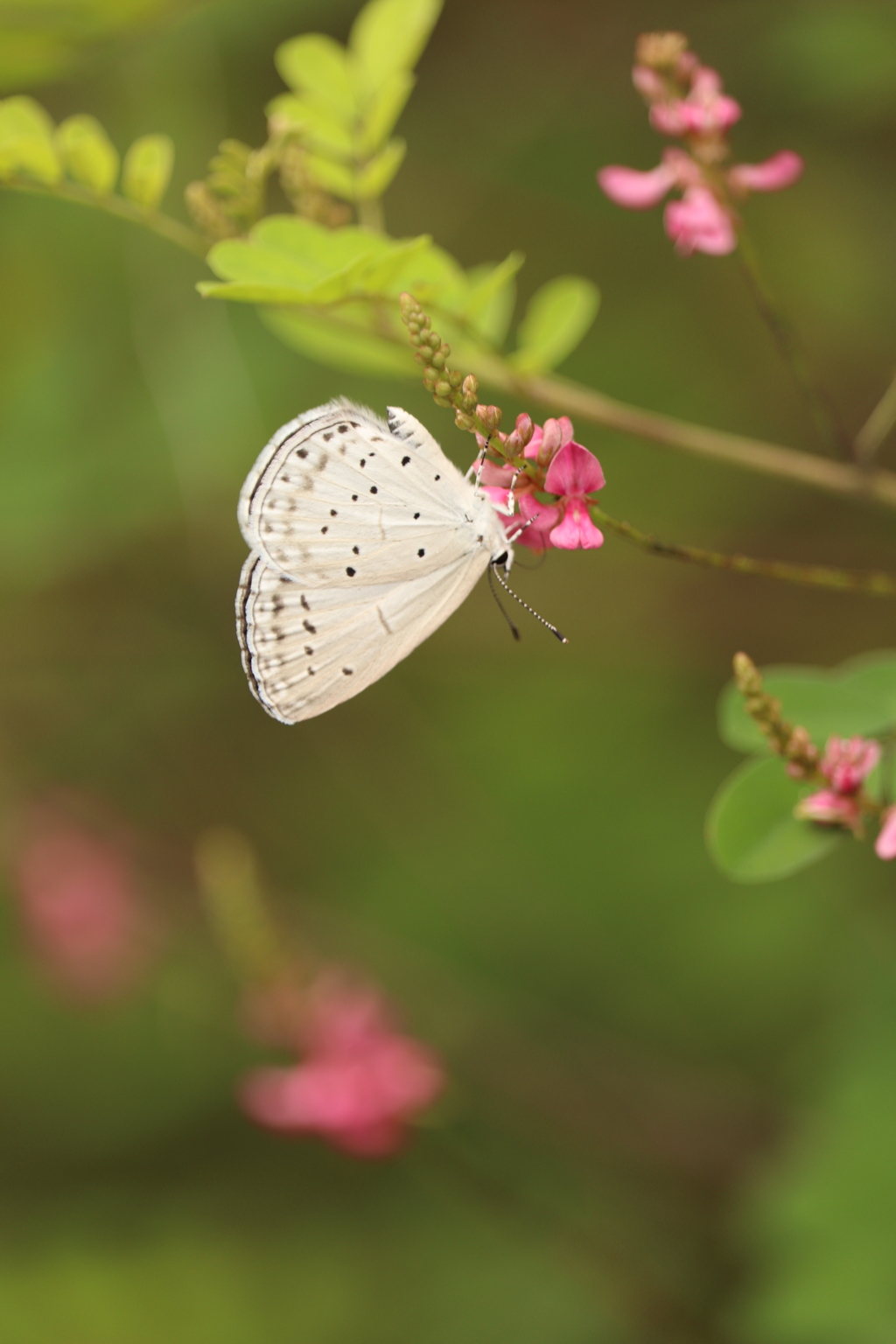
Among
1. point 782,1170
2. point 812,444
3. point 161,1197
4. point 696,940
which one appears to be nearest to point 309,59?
point 782,1170

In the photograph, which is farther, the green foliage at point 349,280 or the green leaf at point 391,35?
the green leaf at point 391,35

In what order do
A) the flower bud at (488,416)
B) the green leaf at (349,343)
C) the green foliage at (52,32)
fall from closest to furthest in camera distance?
1. the flower bud at (488,416)
2. the green leaf at (349,343)
3. the green foliage at (52,32)

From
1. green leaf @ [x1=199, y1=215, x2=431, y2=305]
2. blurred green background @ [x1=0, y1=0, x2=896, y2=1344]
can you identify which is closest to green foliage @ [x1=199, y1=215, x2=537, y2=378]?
green leaf @ [x1=199, y1=215, x2=431, y2=305]

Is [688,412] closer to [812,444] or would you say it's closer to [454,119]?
→ [812,444]

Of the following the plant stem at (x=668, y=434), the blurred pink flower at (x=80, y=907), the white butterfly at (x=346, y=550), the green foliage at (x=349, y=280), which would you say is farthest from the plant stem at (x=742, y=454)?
the blurred pink flower at (x=80, y=907)

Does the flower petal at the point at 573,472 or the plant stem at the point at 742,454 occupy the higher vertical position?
the plant stem at the point at 742,454

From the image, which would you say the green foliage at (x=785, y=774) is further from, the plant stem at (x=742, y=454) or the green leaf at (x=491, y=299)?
the green leaf at (x=491, y=299)

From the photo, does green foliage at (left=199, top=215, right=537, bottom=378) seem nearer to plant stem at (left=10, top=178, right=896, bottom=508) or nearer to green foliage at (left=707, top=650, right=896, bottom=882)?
plant stem at (left=10, top=178, right=896, bottom=508)
